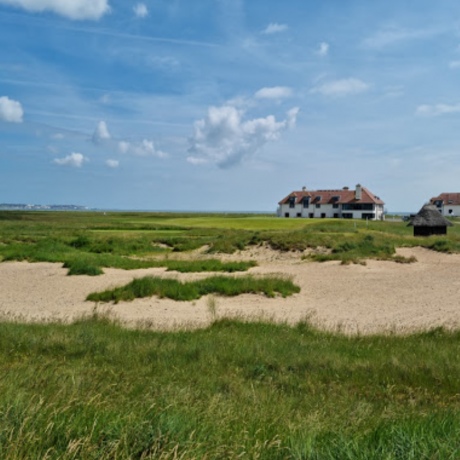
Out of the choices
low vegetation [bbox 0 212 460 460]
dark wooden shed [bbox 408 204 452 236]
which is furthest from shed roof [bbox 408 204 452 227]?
low vegetation [bbox 0 212 460 460]

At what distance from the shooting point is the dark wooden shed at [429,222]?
3941cm

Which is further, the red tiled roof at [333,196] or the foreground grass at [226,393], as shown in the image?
the red tiled roof at [333,196]

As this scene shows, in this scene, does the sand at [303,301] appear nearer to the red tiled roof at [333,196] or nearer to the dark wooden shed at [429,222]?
the dark wooden shed at [429,222]

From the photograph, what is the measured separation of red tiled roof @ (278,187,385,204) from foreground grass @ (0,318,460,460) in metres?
79.6

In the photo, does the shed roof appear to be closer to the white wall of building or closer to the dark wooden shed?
the dark wooden shed

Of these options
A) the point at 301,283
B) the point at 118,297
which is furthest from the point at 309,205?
the point at 118,297

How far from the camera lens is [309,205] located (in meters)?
93.5

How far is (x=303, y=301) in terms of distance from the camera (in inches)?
660

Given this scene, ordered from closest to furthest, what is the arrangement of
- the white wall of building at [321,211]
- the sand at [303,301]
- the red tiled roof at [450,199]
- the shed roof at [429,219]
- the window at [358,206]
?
the sand at [303,301], the shed roof at [429,219], the window at [358,206], the white wall of building at [321,211], the red tiled roof at [450,199]

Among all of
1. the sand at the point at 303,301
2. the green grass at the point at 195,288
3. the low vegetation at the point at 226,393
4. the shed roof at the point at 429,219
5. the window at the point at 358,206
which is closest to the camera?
the low vegetation at the point at 226,393

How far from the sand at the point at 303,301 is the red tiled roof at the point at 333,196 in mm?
62246

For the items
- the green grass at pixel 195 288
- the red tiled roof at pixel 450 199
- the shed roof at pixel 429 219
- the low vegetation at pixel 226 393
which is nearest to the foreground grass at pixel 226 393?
the low vegetation at pixel 226 393

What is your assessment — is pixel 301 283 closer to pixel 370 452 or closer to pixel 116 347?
pixel 116 347

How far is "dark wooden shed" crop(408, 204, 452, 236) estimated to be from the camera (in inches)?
1551
